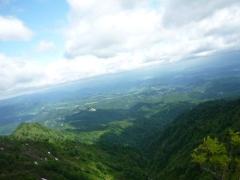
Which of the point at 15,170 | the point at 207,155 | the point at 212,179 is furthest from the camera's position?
the point at 15,170

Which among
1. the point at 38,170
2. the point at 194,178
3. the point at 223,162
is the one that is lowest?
the point at 194,178

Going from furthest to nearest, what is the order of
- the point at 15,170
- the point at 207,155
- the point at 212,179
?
the point at 15,170
the point at 212,179
the point at 207,155

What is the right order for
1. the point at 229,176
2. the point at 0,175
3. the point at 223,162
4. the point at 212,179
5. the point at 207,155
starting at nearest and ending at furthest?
the point at 223,162 < the point at 207,155 < the point at 229,176 < the point at 212,179 < the point at 0,175

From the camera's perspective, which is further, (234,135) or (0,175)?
(0,175)

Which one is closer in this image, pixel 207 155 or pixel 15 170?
pixel 207 155

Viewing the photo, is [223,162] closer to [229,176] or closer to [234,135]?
[234,135]

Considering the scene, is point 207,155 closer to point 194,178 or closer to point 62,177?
point 194,178

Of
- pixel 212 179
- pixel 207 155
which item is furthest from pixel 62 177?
pixel 207 155

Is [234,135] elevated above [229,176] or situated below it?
above

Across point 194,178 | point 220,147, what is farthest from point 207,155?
point 194,178
